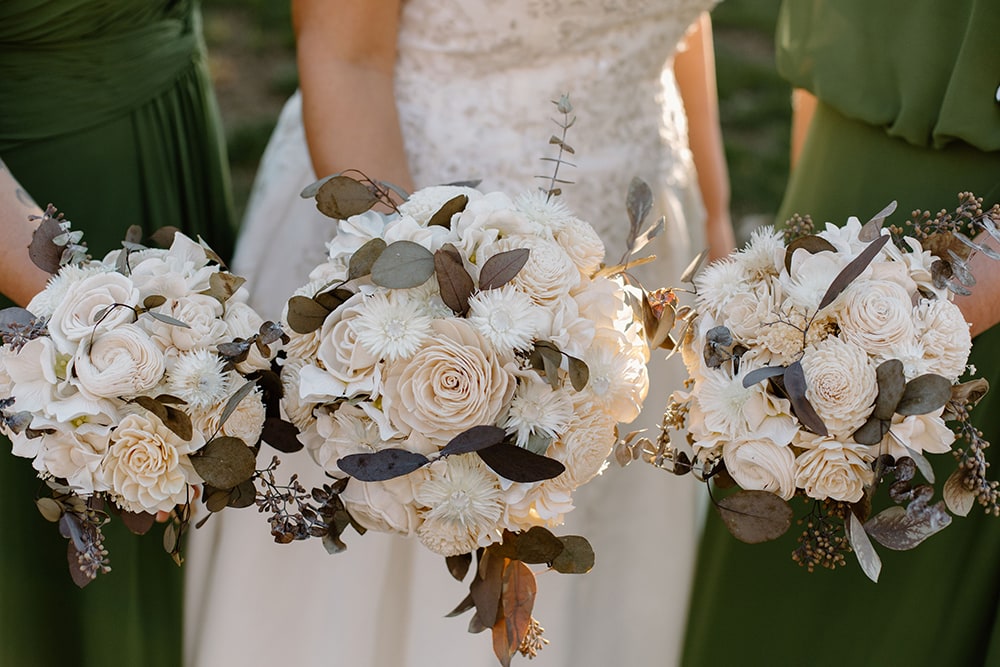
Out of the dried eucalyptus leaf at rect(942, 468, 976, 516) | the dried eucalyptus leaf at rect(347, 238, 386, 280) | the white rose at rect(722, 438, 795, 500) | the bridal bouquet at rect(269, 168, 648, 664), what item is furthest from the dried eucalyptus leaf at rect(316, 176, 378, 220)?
the dried eucalyptus leaf at rect(942, 468, 976, 516)

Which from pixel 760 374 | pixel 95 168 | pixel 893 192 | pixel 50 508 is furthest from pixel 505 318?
pixel 95 168

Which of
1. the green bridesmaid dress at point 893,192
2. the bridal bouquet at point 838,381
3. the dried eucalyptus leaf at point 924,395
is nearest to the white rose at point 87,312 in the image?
the bridal bouquet at point 838,381

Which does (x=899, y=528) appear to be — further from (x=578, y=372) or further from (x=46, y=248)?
(x=46, y=248)

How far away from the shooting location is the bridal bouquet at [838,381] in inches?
43.9

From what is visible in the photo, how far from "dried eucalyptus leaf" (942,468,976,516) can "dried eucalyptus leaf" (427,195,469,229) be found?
669 millimetres

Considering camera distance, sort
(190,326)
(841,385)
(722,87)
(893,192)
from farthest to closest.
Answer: (722,87), (893,192), (190,326), (841,385)

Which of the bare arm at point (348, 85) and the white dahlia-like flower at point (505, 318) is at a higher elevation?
the bare arm at point (348, 85)

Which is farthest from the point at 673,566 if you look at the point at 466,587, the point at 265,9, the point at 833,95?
the point at 265,9

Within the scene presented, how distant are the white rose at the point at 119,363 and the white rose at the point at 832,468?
75 centimetres

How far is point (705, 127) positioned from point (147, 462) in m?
1.64

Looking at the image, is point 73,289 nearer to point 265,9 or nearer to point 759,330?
point 759,330

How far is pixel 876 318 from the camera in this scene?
1.12m

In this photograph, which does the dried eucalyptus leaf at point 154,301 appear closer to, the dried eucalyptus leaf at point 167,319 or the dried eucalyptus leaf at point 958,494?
the dried eucalyptus leaf at point 167,319

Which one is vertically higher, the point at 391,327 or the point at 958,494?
the point at 391,327
